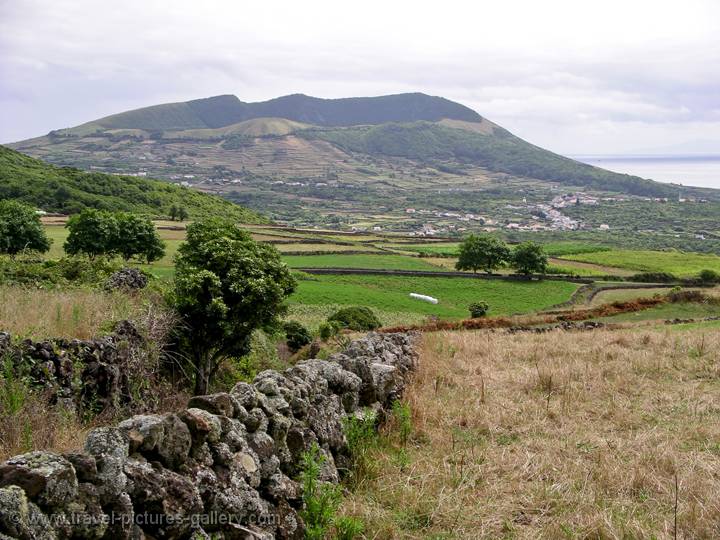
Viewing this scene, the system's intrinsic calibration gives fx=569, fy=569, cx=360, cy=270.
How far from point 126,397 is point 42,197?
13219 centimetres

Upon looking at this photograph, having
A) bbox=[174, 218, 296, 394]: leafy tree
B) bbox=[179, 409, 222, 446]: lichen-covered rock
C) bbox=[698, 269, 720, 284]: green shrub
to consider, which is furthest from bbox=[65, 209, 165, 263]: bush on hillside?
bbox=[698, 269, 720, 284]: green shrub

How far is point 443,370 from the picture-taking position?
13.0 meters

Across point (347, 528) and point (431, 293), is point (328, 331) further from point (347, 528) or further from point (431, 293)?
point (347, 528)

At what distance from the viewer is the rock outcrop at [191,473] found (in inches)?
142

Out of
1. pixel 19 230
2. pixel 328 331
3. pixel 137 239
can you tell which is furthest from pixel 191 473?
pixel 137 239

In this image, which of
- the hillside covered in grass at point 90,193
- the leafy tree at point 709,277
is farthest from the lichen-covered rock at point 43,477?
the hillside covered in grass at point 90,193

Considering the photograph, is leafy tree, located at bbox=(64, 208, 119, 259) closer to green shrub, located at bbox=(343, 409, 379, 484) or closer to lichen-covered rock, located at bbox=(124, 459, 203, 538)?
green shrub, located at bbox=(343, 409, 379, 484)

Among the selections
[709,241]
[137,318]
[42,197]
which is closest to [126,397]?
[137,318]

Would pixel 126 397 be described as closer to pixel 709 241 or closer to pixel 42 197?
pixel 42 197

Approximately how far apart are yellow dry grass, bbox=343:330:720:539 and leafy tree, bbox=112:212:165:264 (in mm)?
59821

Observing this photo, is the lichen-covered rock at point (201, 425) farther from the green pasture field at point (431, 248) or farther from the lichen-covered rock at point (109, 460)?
the green pasture field at point (431, 248)

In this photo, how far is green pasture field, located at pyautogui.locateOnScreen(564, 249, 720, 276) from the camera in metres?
88.1

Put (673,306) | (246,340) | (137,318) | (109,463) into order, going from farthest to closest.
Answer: (673,306) → (246,340) → (137,318) → (109,463)

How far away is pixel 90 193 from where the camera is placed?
143 meters
